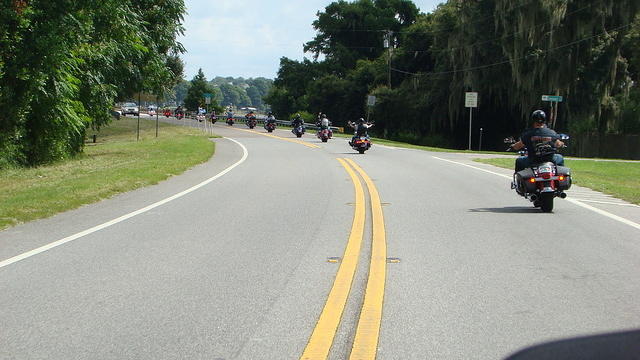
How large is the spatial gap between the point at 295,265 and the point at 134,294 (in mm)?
1865

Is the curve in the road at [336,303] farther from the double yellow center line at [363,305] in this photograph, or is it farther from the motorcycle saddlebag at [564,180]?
the motorcycle saddlebag at [564,180]

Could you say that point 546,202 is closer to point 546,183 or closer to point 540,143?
point 546,183

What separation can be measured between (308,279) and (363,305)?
40.7 inches

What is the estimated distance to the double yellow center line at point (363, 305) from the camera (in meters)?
4.96

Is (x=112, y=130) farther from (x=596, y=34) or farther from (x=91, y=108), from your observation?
(x=596, y=34)

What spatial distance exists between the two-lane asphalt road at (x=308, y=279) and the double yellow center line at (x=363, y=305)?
2 centimetres

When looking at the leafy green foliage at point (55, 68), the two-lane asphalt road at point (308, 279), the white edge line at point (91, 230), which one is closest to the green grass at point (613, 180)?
the two-lane asphalt road at point (308, 279)

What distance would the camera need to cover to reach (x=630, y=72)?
47156mm

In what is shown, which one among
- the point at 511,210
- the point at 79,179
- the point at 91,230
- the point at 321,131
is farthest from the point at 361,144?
the point at 91,230

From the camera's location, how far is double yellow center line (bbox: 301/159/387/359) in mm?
4961

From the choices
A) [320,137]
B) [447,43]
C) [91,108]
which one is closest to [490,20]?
[447,43]

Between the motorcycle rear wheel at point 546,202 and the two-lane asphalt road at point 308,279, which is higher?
the motorcycle rear wheel at point 546,202

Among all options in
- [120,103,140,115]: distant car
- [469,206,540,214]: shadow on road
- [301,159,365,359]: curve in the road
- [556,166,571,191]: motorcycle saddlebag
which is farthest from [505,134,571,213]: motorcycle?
[120,103,140,115]: distant car

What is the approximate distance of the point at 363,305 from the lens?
6.14m
